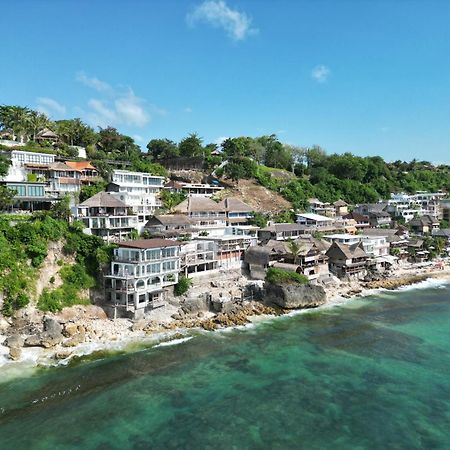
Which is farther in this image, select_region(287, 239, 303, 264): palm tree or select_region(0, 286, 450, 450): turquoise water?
select_region(287, 239, 303, 264): palm tree

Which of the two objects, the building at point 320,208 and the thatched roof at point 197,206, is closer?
the thatched roof at point 197,206

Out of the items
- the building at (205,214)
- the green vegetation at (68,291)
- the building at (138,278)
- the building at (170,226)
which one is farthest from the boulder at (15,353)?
the building at (205,214)

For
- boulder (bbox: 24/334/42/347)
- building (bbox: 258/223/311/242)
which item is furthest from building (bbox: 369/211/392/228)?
boulder (bbox: 24/334/42/347)

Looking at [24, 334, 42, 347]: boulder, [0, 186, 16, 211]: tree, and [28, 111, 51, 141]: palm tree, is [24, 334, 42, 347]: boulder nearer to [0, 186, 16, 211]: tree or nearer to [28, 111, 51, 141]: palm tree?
[0, 186, 16, 211]: tree

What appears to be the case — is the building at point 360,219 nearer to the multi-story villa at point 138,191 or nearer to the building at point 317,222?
the building at point 317,222

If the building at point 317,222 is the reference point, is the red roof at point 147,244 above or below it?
below

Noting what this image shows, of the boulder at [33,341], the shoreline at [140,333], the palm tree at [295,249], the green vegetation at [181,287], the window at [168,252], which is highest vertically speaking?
the window at [168,252]

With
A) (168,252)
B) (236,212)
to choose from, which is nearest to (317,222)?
(236,212)

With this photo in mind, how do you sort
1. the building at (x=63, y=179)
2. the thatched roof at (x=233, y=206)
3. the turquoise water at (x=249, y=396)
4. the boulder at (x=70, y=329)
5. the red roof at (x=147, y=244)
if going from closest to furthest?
the turquoise water at (x=249, y=396)
the boulder at (x=70, y=329)
the red roof at (x=147, y=244)
the building at (x=63, y=179)
the thatched roof at (x=233, y=206)
